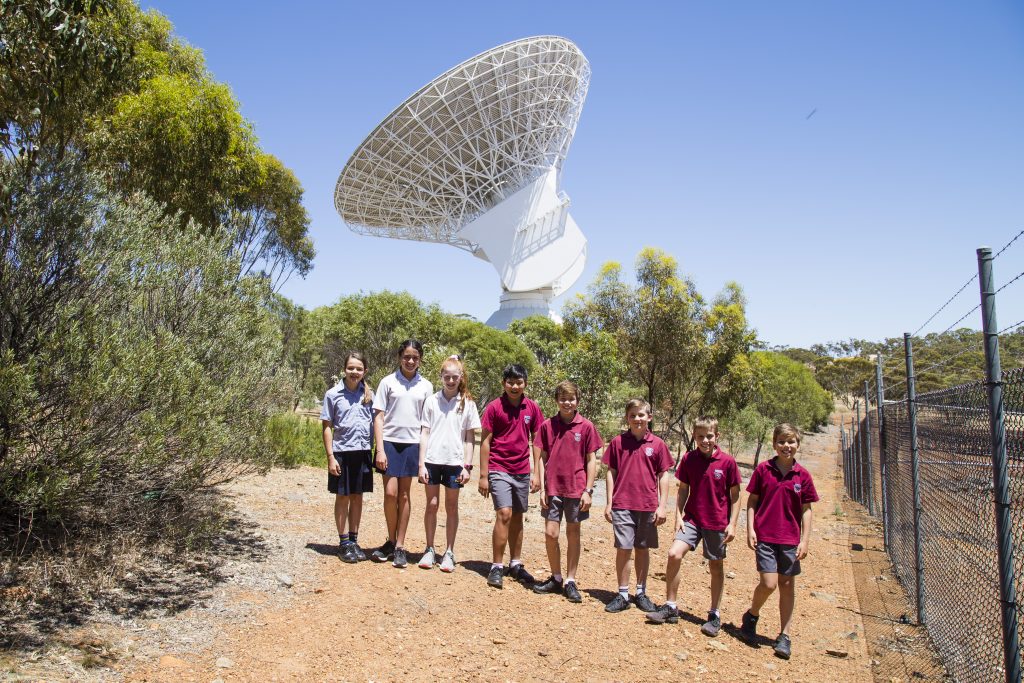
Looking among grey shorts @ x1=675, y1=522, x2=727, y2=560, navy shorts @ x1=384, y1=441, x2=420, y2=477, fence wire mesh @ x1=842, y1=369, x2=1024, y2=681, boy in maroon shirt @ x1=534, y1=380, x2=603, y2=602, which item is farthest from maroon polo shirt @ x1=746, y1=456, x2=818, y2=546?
navy shorts @ x1=384, y1=441, x2=420, y2=477

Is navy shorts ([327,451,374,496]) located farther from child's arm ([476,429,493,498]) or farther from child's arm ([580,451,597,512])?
child's arm ([580,451,597,512])

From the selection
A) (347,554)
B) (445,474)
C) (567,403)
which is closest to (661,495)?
(567,403)

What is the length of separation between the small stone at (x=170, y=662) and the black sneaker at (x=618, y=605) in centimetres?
302

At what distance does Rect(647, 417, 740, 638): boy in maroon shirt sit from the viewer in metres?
5.06

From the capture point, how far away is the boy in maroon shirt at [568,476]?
5484 millimetres

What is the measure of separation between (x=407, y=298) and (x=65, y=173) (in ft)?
91.9

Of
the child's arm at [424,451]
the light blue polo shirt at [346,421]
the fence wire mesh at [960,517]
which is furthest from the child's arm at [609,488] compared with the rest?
the fence wire mesh at [960,517]

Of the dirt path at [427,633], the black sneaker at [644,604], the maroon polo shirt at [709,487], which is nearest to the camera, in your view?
the dirt path at [427,633]

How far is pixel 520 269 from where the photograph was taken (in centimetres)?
3288

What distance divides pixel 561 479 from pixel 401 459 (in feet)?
4.64

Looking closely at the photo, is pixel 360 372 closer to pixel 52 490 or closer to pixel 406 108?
Result: pixel 52 490

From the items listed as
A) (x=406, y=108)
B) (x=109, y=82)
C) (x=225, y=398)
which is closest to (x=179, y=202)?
(x=109, y=82)

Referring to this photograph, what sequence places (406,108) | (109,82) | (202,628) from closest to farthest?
(202,628) → (109,82) → (406,108)

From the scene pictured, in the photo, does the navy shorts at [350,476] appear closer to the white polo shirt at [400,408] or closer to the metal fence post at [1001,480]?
the white polo shirt at [400,408]
